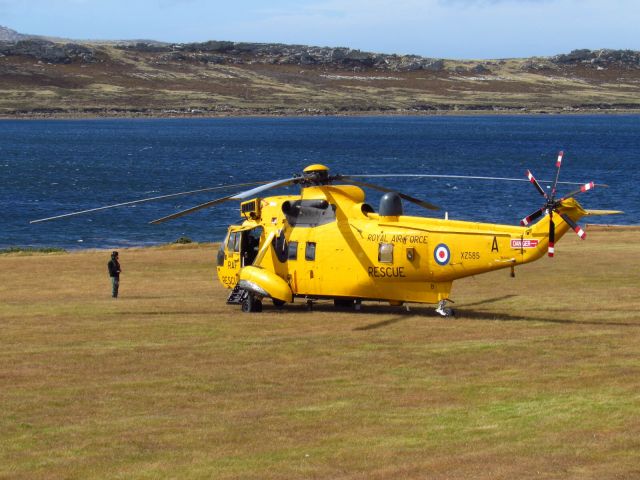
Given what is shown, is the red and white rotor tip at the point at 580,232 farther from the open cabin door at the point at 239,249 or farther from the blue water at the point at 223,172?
the blue water at the point at 223,172

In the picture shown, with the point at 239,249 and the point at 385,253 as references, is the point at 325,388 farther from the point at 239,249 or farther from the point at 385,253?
the point at 239,249

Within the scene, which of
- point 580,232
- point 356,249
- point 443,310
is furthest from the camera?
point 356,249

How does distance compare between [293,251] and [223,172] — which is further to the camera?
[223,172]

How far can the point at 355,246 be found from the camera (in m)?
28.1

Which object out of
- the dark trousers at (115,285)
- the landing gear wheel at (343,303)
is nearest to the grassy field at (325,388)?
the landing gear wheel at (343,303)

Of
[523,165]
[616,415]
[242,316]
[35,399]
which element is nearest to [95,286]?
[242,316]

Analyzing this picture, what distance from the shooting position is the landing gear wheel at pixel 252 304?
Result: 30.0m

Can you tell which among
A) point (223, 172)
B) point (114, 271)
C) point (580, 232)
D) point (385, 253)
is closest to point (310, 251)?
point (385, 253)

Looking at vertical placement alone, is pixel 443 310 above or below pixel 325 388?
below

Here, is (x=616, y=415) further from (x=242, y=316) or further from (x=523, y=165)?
(x=523, y=165)

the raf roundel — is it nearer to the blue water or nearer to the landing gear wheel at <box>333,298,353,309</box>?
the landing gear wheel at <box>333,298,353,309</box>

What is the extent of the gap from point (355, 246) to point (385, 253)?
98 centimetres

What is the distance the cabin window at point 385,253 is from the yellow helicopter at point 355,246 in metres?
0.03

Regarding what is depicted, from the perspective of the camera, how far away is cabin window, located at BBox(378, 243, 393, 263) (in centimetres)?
2738
